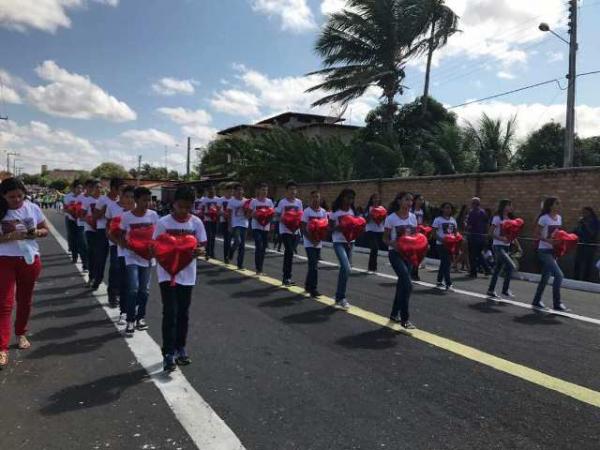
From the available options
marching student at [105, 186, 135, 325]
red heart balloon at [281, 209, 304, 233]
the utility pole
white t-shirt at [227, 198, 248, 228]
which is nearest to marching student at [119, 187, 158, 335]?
marching student at [105, 186, 135, 325]

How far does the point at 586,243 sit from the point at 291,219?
6968mm

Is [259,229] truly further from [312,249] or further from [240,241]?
[312,249]

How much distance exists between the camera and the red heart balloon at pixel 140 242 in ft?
19.9

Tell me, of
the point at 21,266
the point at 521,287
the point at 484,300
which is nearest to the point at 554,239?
the point at 484,300

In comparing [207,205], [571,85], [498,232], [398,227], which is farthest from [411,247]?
[571,85]

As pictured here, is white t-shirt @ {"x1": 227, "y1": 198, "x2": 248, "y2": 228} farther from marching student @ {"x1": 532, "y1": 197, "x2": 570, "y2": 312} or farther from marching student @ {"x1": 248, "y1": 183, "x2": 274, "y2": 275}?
marching student @ {"x1": 532, "y1": 197, "x2": 570, "y2": 312}

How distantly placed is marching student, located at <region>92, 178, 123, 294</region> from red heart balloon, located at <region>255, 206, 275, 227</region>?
359 cm

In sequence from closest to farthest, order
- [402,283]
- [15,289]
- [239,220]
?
[15,289] < [402,283] < [239,220]

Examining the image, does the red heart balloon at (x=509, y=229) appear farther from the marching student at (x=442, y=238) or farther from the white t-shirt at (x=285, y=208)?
the white t-shirt at (x=285, y=208)

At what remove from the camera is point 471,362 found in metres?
5.64

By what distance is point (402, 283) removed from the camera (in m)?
7.05

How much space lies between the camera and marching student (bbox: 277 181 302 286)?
10.2m

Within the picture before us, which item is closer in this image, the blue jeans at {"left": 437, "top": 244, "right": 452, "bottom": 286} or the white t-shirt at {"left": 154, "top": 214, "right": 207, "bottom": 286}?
the white t-shirt at {"left": 154, "top": 214, "right": 207, "bottom": 286}

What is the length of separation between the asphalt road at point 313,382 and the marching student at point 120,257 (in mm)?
354
